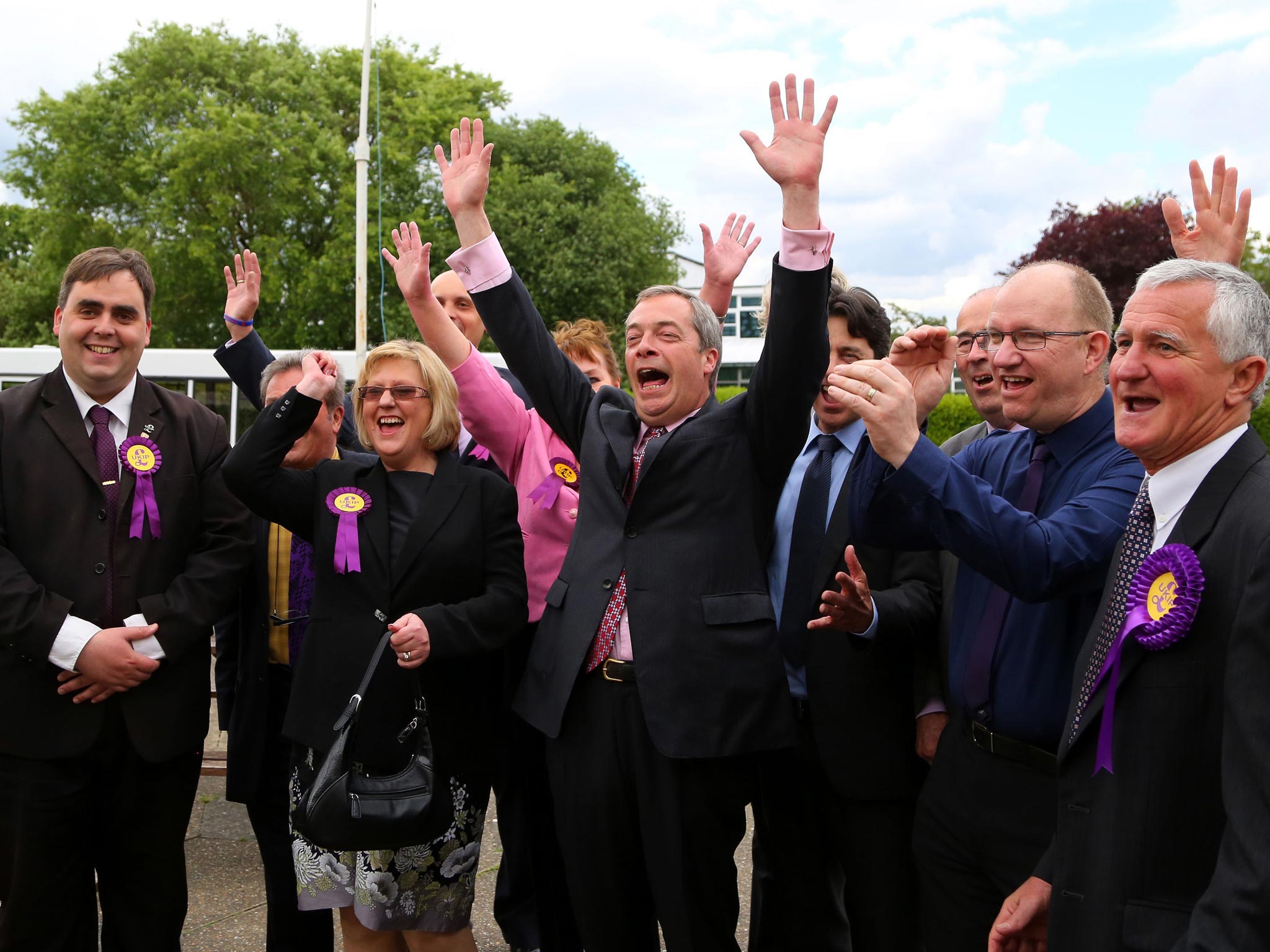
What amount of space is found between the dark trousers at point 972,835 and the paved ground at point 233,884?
1686 millimetres

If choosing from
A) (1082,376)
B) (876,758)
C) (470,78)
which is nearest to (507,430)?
(876,758)

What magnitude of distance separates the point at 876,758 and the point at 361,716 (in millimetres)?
1452

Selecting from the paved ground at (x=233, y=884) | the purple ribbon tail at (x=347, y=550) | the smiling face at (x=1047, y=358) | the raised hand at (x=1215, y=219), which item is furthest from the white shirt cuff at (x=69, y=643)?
the raised hand at (x=1215, y=219)

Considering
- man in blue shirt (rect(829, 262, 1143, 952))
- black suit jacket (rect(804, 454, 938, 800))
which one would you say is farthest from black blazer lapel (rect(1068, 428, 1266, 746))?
black suit jacket (rect(804, 454, 938, 800))

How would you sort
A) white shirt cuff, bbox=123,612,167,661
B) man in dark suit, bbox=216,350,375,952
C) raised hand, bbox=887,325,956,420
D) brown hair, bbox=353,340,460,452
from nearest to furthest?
raised hand, bbox=887,325,956,420 < white shirt cuff, bbox=123,612,167,661 < brown hair, bbox=353,340,460,452 < man in dark suit, bbox=216,350,375,952

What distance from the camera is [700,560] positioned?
9.25 ft

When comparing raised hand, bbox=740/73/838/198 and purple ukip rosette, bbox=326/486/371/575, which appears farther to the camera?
purple ukip rosette, bbox=326/486/371/575

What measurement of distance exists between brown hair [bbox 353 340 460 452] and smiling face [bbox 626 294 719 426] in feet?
2.09

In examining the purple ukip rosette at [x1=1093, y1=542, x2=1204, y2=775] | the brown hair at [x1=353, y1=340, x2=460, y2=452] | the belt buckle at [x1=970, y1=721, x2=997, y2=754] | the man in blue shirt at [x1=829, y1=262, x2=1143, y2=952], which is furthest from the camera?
the brown hair at [x1=353, y1=340, x2=460, y2=452]

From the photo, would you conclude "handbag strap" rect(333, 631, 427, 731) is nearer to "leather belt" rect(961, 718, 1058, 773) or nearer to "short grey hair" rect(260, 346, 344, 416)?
"short grey hair" rect(260, 346, 344, 416)

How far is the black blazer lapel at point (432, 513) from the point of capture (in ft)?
10.1

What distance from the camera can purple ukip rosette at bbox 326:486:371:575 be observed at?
10.1 ft

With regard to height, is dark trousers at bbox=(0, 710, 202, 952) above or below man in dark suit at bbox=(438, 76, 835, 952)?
below

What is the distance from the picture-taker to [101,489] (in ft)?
10.5
